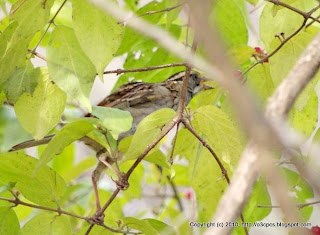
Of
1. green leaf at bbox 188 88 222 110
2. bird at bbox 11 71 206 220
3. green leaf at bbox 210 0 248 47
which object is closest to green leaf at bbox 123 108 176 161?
green leaf at bbox 188 88 222 110

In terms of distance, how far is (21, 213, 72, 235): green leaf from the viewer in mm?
1579

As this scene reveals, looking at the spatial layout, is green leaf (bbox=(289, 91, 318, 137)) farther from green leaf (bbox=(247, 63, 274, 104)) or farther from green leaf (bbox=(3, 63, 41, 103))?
green leaf (bbox=(3, 63, 41, 103))

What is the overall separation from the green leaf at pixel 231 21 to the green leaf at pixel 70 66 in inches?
18.4

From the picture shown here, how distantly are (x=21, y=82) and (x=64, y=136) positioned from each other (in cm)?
20

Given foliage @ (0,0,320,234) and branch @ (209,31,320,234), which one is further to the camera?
foliage @ (0,0,320,234)

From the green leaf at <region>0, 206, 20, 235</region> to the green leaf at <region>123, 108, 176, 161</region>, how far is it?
1.15 ft

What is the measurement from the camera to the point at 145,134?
57.7 inches

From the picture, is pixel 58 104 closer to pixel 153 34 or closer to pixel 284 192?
pixel 153 34

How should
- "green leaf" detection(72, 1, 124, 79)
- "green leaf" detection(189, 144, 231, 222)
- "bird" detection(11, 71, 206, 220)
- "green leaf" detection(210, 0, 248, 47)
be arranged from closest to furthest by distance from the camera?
1. "green leaf" detection(72, 1, 124, 79)
2. "green leaf" detection(189, 144, 231, 222)
3. "green leaf" detection(210, 0, 248, 47)
4. "bird" detection(11, 71, 206, 220)

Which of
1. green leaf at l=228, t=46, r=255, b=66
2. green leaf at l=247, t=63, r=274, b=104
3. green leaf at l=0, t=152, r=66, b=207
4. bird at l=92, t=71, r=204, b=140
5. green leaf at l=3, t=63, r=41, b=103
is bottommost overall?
green leaf at l=0, t=152, r=66, b=207

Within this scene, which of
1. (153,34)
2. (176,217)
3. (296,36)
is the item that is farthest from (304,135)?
(153,34)

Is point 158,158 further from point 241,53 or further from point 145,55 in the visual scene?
point 145,55

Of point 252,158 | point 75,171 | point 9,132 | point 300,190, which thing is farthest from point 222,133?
point 75,171

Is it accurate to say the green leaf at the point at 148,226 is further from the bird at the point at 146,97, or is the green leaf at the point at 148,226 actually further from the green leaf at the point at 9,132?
the bird at the point at 146,97
